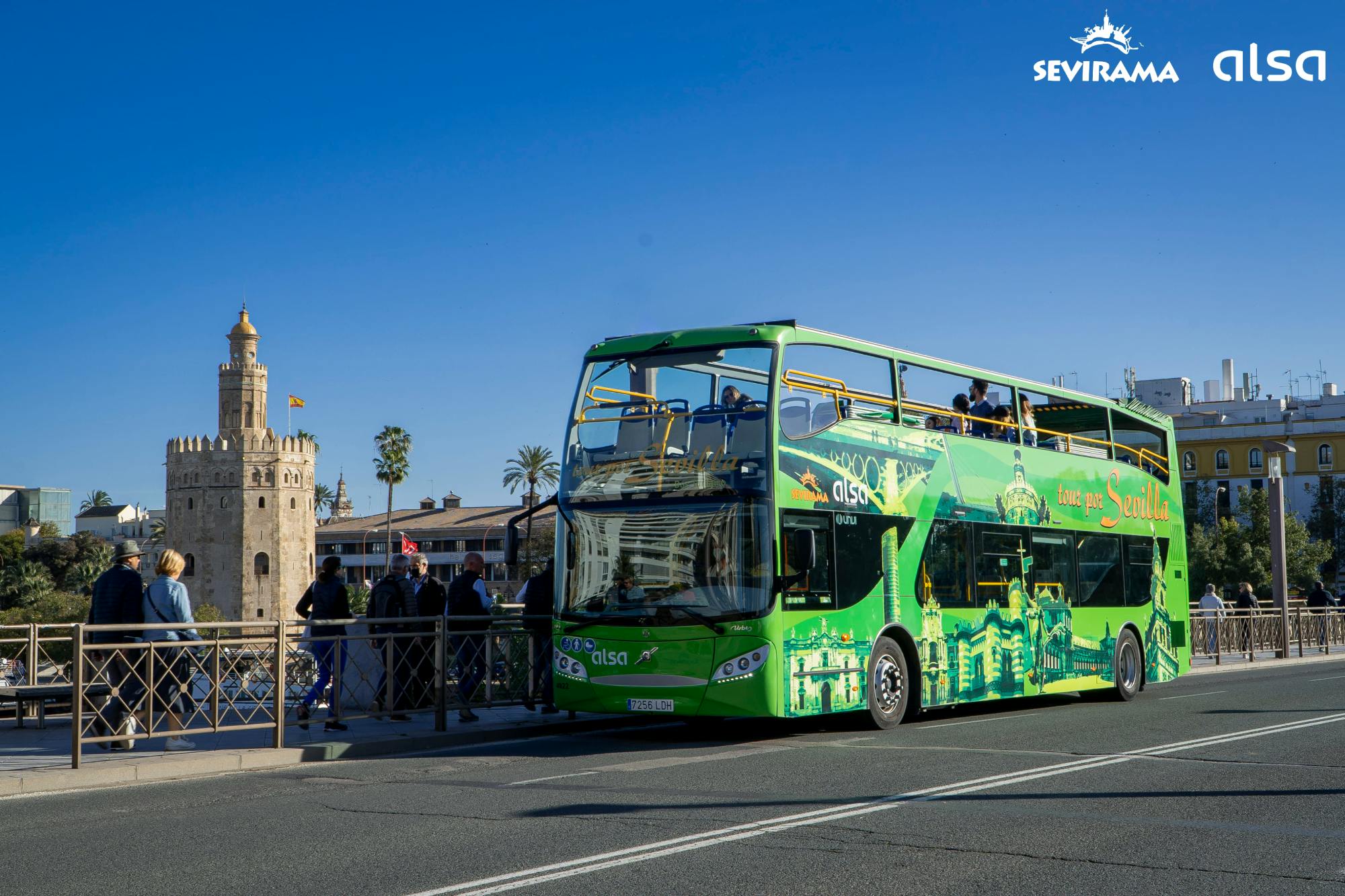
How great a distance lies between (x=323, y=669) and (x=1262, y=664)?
23.1 m

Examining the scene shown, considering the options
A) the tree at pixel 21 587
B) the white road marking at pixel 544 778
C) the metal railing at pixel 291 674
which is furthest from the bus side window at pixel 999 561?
the tree at pixel 21 587

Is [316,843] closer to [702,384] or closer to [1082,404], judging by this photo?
[702,384]

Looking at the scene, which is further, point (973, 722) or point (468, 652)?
point (973, 722)

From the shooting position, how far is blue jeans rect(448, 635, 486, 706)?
14.5 metres

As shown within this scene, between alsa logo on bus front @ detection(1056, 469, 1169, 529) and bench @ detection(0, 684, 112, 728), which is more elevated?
alsa logo on bus front @ detection(1056, 469, 1169, 529)

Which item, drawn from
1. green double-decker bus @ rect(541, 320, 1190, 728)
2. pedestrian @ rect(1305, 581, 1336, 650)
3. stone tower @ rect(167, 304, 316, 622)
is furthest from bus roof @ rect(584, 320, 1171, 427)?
stone tower @ rect(167, 304, 316, 622)

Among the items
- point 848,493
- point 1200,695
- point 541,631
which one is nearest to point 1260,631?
point 1200,695

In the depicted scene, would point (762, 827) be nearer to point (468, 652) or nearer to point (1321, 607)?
point (468, 652)

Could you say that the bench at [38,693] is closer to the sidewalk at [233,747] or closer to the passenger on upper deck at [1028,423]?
the sidewalk at [233,747]

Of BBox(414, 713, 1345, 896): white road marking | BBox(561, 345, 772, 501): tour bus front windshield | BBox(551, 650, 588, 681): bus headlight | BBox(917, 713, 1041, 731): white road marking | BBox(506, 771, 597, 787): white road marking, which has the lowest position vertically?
BBox(917, 713, 1041, 731): white road marking

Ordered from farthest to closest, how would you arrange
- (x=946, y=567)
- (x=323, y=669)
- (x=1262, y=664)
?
(x=1262, y=664)
(x=946, y=567)
(x=323, y=669)

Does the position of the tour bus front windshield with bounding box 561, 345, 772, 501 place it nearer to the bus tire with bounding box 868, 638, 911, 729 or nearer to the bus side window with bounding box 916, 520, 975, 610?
the bus tire with bounding box 868, 638, 911, 729

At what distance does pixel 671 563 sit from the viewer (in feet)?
43.0

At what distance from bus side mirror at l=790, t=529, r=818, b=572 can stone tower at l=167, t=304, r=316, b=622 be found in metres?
94.8
